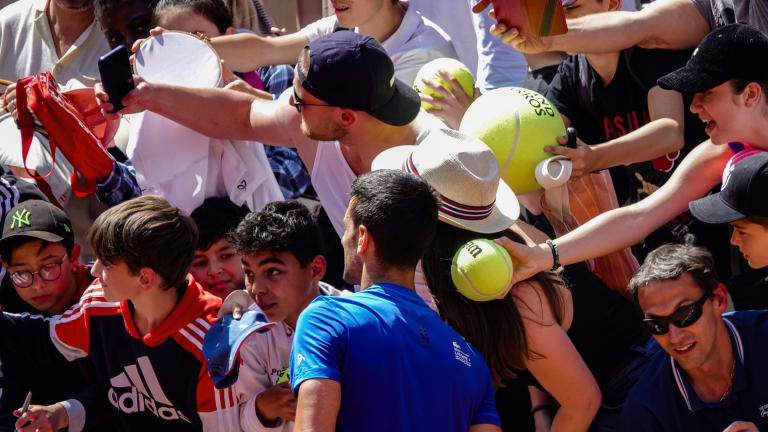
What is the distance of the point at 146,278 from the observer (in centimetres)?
359

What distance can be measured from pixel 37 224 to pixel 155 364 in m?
0.89

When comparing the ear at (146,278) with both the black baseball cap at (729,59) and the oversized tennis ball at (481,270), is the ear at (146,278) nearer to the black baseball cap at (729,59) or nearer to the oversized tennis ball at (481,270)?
the oversized tennis ball at (481,270)

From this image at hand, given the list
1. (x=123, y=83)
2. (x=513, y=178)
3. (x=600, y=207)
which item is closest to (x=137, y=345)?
(x=123, y=83)

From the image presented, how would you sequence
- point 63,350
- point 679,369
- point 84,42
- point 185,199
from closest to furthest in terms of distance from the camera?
point 679,369
point 63,350
point 185,199
point 84,42

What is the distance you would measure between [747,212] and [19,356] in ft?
9.11

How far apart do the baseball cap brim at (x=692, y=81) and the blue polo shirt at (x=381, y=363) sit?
136cm

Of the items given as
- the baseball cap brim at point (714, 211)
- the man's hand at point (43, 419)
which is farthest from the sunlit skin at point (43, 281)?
the baseball cap brim at point (714, 211)

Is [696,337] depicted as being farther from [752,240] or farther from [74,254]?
[74,254]

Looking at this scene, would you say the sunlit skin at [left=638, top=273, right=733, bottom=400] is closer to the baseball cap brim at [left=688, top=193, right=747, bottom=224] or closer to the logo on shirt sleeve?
the baseball cap brim at [left=688, top=193, right=747, bottom=224]

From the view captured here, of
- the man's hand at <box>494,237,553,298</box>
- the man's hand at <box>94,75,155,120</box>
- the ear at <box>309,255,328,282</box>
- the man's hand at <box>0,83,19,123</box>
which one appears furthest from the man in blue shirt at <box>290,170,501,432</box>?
the man's hand at <box>0,83,19,123</box>

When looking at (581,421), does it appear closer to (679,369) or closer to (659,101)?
(679,369)

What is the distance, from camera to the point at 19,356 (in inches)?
154

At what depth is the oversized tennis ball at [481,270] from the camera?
116 inches

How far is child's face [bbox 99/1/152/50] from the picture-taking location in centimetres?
479
